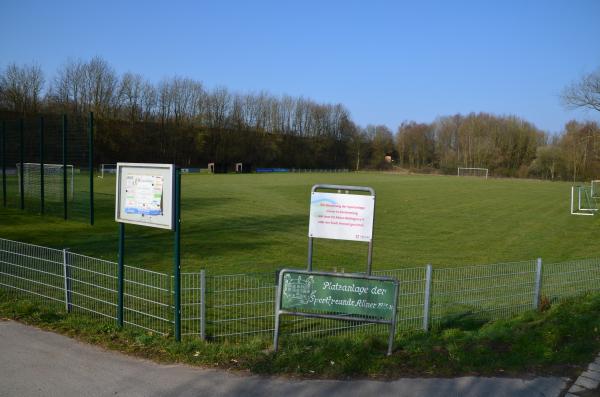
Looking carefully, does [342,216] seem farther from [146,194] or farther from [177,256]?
[146,194]

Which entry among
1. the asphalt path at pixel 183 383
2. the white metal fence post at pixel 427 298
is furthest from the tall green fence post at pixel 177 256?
the white metal fence post at pixel 427 298

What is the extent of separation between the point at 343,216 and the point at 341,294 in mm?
887

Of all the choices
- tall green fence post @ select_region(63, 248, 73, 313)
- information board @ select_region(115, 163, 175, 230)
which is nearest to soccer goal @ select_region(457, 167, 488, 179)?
tall green fence post @ select_region(63, 248, 73, 313)

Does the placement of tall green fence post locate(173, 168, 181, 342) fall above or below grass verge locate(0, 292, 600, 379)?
above

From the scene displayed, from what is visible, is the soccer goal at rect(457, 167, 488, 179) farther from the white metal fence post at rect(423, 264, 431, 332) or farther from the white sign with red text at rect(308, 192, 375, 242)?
the white sign with red text at rect(308, 192, 375, 242)

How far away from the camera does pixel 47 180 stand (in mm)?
18891

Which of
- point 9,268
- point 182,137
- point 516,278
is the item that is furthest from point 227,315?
point 182,137

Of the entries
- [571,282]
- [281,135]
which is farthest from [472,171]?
[571,282]

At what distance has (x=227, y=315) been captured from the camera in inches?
298

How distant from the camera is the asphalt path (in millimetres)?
4496

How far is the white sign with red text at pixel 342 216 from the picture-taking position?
5.75m

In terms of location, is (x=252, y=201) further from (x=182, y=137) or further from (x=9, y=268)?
(x=182, y=137)

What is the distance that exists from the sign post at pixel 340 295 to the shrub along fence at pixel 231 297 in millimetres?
791

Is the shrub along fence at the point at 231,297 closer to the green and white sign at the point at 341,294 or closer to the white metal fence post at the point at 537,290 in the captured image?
the white metal fence post at the point at 537,290
